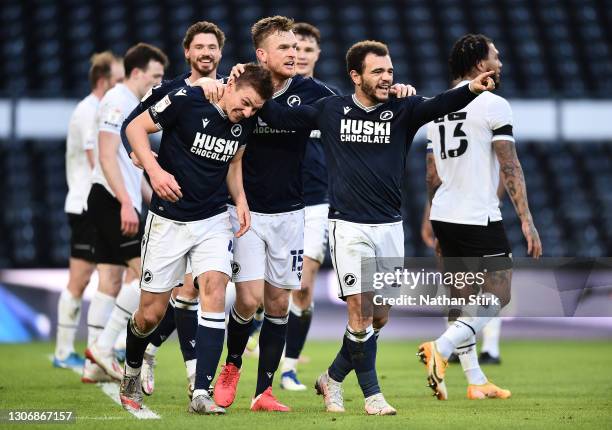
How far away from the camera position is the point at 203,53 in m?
6.17

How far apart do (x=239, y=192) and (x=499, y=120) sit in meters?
1.73

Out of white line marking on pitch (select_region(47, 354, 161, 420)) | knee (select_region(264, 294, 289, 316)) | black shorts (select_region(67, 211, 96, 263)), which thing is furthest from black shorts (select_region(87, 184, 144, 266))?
knee (select_region(264, 294, 289, 316))

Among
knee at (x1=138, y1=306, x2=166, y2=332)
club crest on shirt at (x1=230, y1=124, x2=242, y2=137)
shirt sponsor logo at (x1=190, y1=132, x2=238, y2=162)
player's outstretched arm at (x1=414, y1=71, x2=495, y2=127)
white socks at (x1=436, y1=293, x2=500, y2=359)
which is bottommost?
white socks at (x1=436, y1=293, x2=500, y2=359)

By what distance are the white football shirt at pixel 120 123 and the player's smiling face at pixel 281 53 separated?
1635 mm

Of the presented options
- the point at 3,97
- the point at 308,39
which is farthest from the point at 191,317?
the point at 3,97

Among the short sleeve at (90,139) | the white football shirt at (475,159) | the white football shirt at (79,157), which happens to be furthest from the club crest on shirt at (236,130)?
the white football shirt at (79,157)

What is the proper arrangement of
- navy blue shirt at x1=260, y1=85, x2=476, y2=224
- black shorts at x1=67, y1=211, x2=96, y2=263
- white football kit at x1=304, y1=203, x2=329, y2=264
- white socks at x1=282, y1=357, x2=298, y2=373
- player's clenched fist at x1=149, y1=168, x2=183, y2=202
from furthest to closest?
black shorts at x1=67, y1=211, x2=96, y2=263
white football kit at x1=304, y1=203, x2=329, y2=264
white socks at x1=282, y1=357, x2=298, y2=373
navy blue shirt at x1=260, y1=85, x2=476, y2=224
player's clenched fist at x1=149, y1=168, x2=183, y2=202

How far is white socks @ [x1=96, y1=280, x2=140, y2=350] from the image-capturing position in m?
7.09

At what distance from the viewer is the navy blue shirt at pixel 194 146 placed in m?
5.48

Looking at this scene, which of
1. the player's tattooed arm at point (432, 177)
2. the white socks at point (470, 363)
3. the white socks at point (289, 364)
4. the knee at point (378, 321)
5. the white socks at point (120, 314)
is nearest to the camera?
the knee at point (378, 321)

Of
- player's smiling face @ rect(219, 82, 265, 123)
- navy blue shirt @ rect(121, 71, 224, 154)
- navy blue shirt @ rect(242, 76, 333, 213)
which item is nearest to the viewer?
player's smiling face @ rect(219, 82, 265, 123)

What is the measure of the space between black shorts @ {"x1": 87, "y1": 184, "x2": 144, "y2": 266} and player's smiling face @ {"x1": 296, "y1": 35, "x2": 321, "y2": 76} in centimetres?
155

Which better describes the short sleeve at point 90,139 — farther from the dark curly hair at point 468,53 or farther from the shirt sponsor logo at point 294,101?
the dark curly hair at point 468,53

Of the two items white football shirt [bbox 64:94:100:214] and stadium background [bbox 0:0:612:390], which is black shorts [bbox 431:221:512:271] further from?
stadium background [bbox 0:0:612:390]
